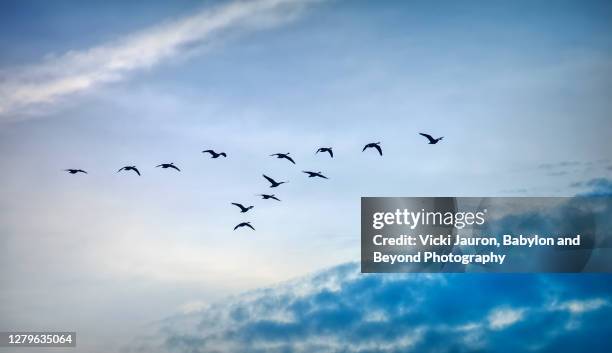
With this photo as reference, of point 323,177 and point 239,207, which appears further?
point 239,207

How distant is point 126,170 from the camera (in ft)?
148

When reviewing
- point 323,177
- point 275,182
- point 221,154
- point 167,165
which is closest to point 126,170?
point 167,165

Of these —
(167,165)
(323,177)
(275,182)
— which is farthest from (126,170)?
(323,177)

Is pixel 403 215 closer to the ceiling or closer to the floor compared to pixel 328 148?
closer to the floor

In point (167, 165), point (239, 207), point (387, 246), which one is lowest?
point (387, 246)

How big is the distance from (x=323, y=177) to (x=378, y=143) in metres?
4.63

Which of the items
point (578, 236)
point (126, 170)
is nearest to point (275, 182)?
point (126, 170)

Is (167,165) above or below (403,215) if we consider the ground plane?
above

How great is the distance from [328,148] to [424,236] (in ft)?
33.9

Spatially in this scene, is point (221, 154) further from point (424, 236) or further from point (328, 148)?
point (424, 236)

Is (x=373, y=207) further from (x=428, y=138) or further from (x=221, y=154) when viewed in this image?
(x=221, y=154)

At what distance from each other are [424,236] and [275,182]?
12064 millimetres

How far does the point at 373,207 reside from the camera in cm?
4700

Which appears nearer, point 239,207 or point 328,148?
point 328,148
